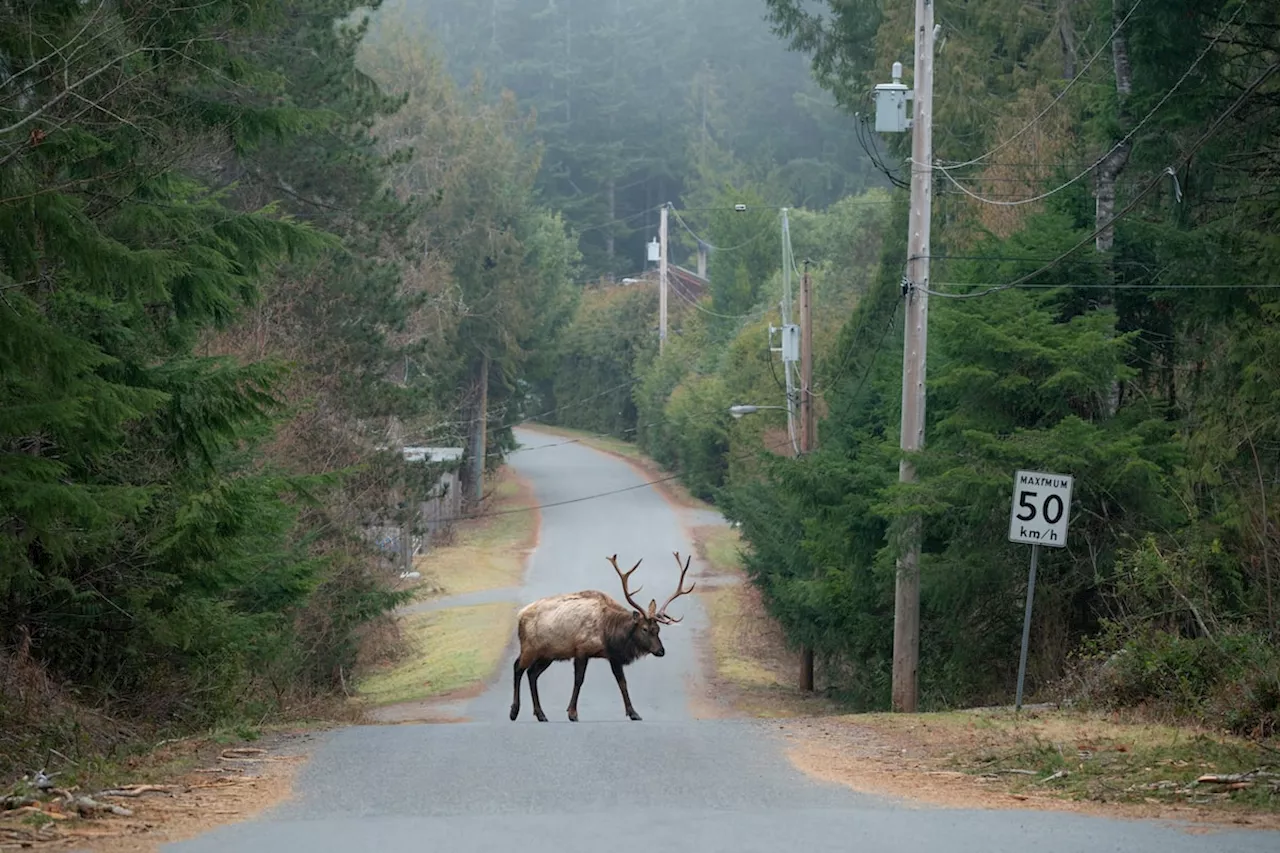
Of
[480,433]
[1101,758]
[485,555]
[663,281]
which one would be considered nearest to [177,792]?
[1101,758]

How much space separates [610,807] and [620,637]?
12.5m

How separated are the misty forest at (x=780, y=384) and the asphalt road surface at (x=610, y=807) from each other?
9.07 feet

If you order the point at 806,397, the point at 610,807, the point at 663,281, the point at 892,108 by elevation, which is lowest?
the point at 610,807

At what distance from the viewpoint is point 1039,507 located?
61.6 feet

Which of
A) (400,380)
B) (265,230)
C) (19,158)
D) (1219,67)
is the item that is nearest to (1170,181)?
(1219,67)

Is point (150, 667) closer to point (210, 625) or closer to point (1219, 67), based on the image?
point (210, 625)

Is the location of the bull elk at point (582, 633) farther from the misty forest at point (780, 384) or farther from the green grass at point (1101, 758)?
the green grass at point (1101, 758)

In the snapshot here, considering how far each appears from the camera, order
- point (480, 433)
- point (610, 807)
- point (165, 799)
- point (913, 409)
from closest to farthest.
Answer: point (610, 807) → point (165, 799) → point (913, 409) → point (480, 433)

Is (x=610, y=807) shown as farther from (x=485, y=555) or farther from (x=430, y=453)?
(x=485, y=555)

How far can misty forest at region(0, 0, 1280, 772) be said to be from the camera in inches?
544

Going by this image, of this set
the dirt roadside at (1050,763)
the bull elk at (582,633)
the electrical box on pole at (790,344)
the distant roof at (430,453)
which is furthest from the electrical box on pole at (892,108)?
the distant roof at (430,453)

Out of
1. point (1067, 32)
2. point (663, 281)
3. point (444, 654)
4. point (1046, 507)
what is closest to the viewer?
point (1046, 507)

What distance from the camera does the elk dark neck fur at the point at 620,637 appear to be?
2402 centimetres

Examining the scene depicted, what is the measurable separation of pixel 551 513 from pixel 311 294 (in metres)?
36.8
